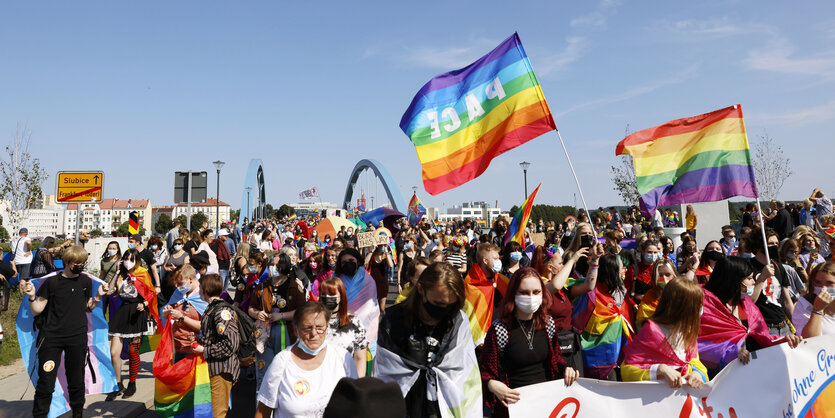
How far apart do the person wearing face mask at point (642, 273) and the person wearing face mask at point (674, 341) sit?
264cm

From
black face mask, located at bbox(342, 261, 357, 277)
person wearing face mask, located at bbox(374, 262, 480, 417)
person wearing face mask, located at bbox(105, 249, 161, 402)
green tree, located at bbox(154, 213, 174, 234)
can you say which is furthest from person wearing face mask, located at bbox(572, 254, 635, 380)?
green tree, located at bbox(154, 213, 174, 234)

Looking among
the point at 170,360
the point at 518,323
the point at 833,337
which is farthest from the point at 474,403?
the point at 170,360

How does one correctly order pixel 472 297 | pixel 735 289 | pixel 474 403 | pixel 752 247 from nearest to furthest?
pixel 474 403
pixel 735 289
pixel 472 297
pixel 752 247

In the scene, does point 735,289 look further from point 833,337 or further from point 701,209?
point 701,209

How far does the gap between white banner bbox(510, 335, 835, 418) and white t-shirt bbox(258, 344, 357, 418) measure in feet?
3.78

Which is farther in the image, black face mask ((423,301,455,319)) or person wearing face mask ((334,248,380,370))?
person wearing face mask ((334,248,380,370))

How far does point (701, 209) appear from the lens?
1808 centimetres

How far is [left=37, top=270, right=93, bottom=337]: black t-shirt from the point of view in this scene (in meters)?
5.26

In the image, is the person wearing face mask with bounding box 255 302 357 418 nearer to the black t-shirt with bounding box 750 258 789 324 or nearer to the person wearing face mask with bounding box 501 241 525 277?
the person wearing face mask with bounding box 501 241 525 277

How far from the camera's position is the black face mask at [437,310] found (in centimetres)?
335

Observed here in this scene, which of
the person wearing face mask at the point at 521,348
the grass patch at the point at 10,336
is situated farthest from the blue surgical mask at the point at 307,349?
the grass patch at the point at 10,336

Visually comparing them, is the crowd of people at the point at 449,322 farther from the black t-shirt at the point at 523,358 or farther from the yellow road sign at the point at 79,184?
the yellow road sign at the point at 79,184

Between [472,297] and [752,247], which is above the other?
[752,247]

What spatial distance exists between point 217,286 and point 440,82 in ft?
13.5
